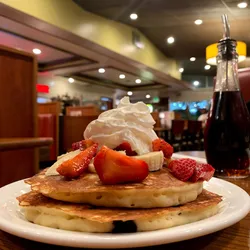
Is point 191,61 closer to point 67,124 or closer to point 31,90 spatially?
point 67,124

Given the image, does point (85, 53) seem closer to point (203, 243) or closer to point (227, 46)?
point (227, 46)

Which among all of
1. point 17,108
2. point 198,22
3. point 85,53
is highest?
point 198,22

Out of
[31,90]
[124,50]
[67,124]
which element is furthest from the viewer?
[124,50]

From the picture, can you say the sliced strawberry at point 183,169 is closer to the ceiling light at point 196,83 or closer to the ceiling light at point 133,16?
the ceiling light at point 133,16

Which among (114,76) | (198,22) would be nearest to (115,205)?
(198,22)

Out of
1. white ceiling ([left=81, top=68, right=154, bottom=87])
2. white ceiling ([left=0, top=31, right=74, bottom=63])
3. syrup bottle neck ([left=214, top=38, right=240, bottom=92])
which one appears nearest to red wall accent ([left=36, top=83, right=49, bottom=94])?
white ceiling ([left=81, top=68, right=154, bottom=87])

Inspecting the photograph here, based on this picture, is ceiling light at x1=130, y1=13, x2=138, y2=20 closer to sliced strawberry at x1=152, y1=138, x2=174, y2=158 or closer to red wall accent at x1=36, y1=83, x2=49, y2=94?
red wall accent at x1=36, y1=83, x2=49, y2=94

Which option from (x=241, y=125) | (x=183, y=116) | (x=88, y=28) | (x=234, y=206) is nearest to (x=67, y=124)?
(x=88, y=28)

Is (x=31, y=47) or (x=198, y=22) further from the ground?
(x=198, y=22)
